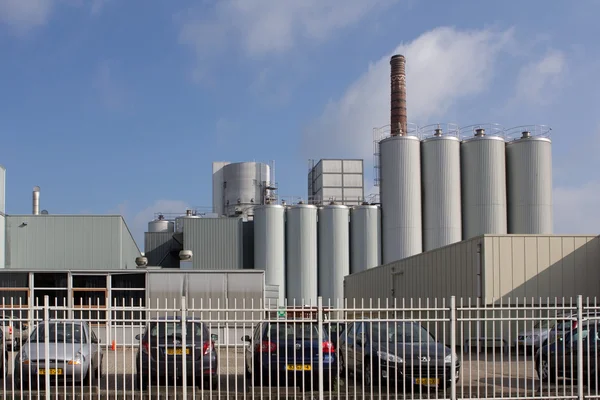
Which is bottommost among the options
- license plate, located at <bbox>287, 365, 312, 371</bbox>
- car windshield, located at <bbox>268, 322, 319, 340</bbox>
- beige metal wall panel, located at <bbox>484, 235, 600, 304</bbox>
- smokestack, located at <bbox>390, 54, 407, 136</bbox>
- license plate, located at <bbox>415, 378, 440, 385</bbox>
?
license plate, located at <bbox>415, 378, 440, 385</bbox>

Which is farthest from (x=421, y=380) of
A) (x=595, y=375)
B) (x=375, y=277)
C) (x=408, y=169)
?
(x=408, y=169)

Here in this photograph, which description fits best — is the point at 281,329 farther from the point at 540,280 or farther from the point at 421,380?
the point at 540,280

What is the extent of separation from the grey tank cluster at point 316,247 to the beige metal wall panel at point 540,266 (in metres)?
21.3

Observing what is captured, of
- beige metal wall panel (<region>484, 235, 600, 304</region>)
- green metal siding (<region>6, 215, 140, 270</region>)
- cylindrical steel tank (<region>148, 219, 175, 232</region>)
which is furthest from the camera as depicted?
cylindrical steel tank (<region>148, 219, 175, 232</region>)

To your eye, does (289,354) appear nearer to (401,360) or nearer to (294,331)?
(294,331)

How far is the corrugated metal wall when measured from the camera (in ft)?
165

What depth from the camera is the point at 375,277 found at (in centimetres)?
3997

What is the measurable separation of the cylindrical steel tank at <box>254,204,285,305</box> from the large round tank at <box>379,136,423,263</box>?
23.5ft

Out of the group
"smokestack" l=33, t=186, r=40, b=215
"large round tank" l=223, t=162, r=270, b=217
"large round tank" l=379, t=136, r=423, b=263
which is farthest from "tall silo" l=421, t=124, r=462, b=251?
"smokestack" l=33, t=186, r=40, b=215

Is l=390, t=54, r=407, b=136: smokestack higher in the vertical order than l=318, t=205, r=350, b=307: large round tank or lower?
higher

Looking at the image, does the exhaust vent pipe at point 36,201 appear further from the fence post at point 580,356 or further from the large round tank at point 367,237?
the fence post at point 580,356

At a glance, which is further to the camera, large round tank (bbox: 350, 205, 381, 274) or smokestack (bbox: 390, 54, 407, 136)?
smokestack (bbox: 390, 54, 407, 136)

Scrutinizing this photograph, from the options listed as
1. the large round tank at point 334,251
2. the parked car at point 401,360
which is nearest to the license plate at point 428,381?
the parked car at point 401,360

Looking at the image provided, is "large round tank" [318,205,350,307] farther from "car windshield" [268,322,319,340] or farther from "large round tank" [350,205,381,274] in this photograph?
"car windshield" [268,322,319,340]
